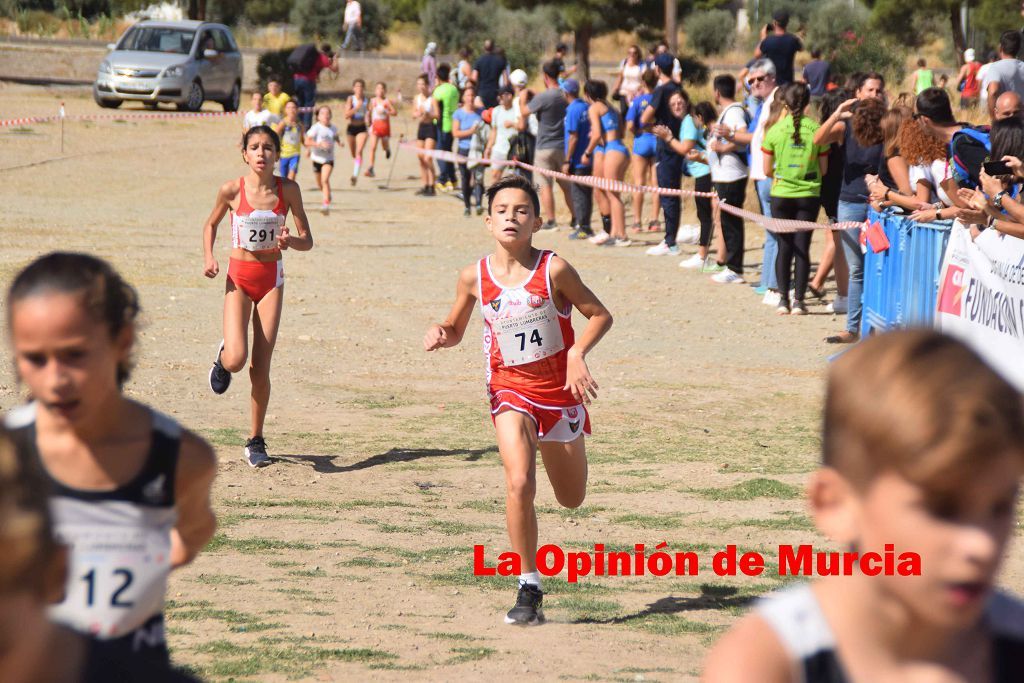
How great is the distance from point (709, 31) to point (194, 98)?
104 feet

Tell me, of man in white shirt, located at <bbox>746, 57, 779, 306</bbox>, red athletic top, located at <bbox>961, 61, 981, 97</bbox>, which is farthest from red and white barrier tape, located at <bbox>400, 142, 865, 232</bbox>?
red athletic top, located at <bbox>961, 61, 981, 97</bbox>

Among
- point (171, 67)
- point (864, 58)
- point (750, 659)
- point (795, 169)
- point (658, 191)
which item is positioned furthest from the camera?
Result: point (864, 58)

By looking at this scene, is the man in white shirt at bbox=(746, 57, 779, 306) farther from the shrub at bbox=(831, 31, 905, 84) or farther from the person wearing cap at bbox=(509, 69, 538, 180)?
the shrub at bbox=(831, 31, 905, 84)

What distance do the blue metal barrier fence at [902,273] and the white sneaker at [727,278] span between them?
3738mm

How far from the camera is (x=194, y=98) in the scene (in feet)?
106

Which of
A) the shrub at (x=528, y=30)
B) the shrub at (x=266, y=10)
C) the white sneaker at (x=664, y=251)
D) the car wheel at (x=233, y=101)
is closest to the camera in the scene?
the white sneaker at (x=664, y=251)

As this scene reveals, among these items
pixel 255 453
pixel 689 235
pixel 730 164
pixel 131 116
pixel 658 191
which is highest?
pixel 730 164

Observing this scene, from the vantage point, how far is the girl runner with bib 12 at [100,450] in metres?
2.78

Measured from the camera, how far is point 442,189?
1006 inches

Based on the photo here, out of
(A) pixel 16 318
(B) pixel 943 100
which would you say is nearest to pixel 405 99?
(B) pixel 943 100

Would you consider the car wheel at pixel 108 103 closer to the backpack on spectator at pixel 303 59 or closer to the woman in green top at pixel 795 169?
the backpack on spectator at pixel 303 59

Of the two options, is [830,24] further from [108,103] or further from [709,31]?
[108,103]

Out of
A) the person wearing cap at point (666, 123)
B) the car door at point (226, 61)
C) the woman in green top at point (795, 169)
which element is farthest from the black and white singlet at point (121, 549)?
the car door at point (226, 61)

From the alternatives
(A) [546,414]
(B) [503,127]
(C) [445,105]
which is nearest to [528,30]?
(C) [445,105]
